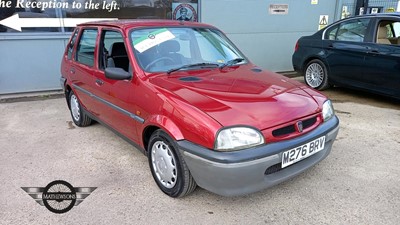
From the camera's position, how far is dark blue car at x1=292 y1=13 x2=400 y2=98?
5090 mm

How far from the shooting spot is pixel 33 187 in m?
2.96

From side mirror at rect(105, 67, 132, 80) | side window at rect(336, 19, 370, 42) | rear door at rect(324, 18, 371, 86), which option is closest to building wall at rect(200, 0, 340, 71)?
rear door at rect(324, 18, 371, 86)

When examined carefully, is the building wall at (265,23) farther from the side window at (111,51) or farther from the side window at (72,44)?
the side window at (111,51)

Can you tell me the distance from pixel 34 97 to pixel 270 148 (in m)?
5.43

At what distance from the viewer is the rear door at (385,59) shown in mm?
4969

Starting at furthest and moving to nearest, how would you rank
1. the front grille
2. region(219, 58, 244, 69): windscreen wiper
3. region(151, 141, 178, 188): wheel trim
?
region(219, 58, 244, 69): windscreen wiper < region(151, 141, 178, 188): wheel trim < the front grille

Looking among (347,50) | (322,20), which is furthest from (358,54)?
(322,20)

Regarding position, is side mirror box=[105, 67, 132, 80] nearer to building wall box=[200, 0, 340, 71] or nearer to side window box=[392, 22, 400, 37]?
building wall box=[200, 0, 340, 71]

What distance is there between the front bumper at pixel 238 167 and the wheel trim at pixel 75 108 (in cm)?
265

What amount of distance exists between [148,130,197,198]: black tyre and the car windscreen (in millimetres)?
738

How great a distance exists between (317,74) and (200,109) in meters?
4.76

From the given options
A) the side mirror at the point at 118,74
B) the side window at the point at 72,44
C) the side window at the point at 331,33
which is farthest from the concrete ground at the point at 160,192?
the side window at the point at 331,33

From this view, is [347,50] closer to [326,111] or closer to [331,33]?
[331,33]

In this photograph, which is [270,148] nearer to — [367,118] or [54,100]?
[367,118]
